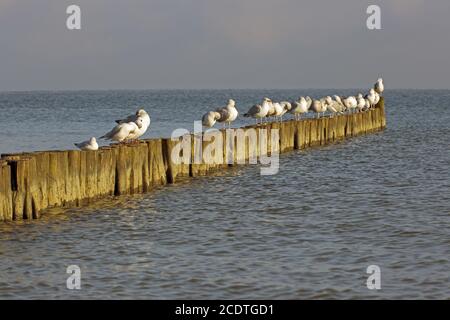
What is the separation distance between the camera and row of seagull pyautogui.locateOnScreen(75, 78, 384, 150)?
19.3 meters

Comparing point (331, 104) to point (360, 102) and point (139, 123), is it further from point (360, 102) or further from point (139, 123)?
point (139, 123)

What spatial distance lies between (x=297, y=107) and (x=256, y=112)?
199 inches

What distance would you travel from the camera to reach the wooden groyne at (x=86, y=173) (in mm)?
15094

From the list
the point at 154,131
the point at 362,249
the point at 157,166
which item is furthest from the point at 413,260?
the point at 154,131

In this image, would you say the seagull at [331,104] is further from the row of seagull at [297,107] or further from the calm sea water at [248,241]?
the calm sea water at [248,241]

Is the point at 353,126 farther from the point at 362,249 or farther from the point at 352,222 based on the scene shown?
the point at 362,249

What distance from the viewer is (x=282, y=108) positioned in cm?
3144

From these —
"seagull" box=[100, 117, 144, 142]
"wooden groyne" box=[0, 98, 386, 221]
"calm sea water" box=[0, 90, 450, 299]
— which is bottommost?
"calm sea water" box=[0, 90, 450, 299]

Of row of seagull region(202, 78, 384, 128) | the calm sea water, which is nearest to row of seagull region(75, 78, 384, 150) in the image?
row of seagull region(202, 78, 384, 128)

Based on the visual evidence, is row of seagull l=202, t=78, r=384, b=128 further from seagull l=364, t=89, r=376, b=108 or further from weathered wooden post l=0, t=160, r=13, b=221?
weathered wooden post l=0, t=160, r=13, b=221

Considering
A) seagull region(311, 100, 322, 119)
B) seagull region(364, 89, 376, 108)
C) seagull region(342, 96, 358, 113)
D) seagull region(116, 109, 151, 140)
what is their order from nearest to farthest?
seagull region(116, 109, 151, 140) < seagull region(311, 100, 322, 119) < seagull region(342, 96, 358, 113) < seagull region(364, 89, 376, 108)

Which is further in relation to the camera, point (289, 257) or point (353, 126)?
point (353, 126)
